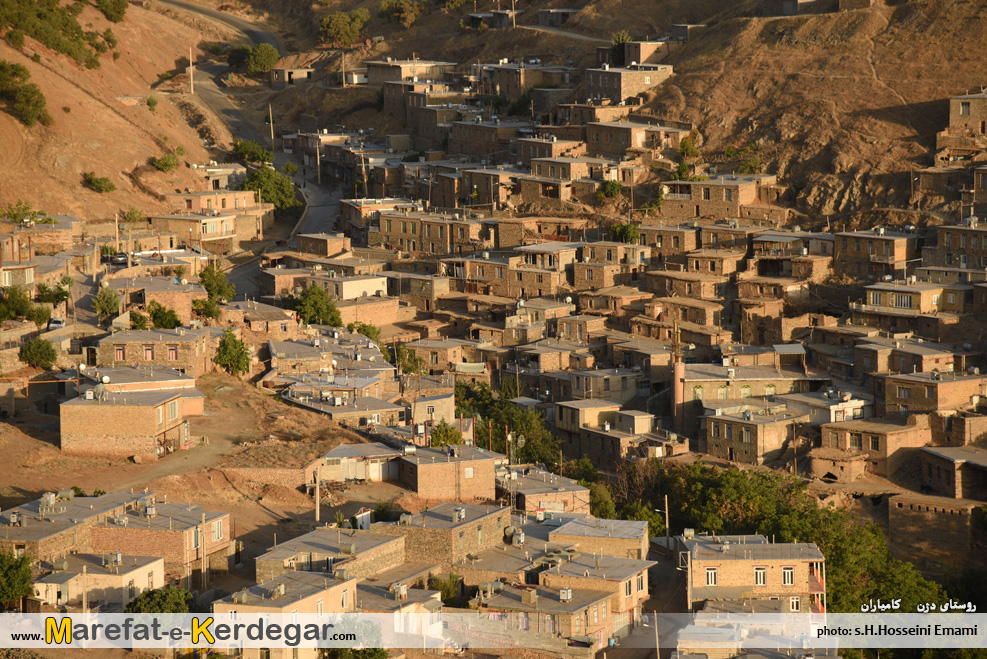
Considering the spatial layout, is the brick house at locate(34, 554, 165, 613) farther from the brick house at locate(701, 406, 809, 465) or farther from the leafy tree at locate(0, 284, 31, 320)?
the brick house at locate(701, 406, 809, 465)

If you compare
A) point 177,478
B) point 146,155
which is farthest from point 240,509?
point 146,155

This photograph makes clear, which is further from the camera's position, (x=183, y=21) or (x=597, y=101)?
(x=183, y=21)

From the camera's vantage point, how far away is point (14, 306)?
4759 cm

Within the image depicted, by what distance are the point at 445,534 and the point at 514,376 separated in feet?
59.3

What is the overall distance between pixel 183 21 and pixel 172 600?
6935 cm

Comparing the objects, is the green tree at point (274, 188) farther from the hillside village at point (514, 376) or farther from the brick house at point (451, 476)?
the brick house at point (451, 476)

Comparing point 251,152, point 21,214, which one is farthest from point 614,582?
point 251,152

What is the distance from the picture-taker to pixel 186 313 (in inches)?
1928

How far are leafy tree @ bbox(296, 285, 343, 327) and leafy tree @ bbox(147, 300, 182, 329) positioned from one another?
21.9 ft

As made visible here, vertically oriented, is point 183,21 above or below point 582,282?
above

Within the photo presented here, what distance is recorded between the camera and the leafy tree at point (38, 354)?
44.5 meters

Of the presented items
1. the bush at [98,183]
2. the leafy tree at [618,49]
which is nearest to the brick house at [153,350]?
the bush at [98,183]

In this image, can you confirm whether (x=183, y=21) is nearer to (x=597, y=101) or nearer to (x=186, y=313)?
(x=597, y=101)

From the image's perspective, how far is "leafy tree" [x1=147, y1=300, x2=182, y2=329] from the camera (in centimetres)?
4769
